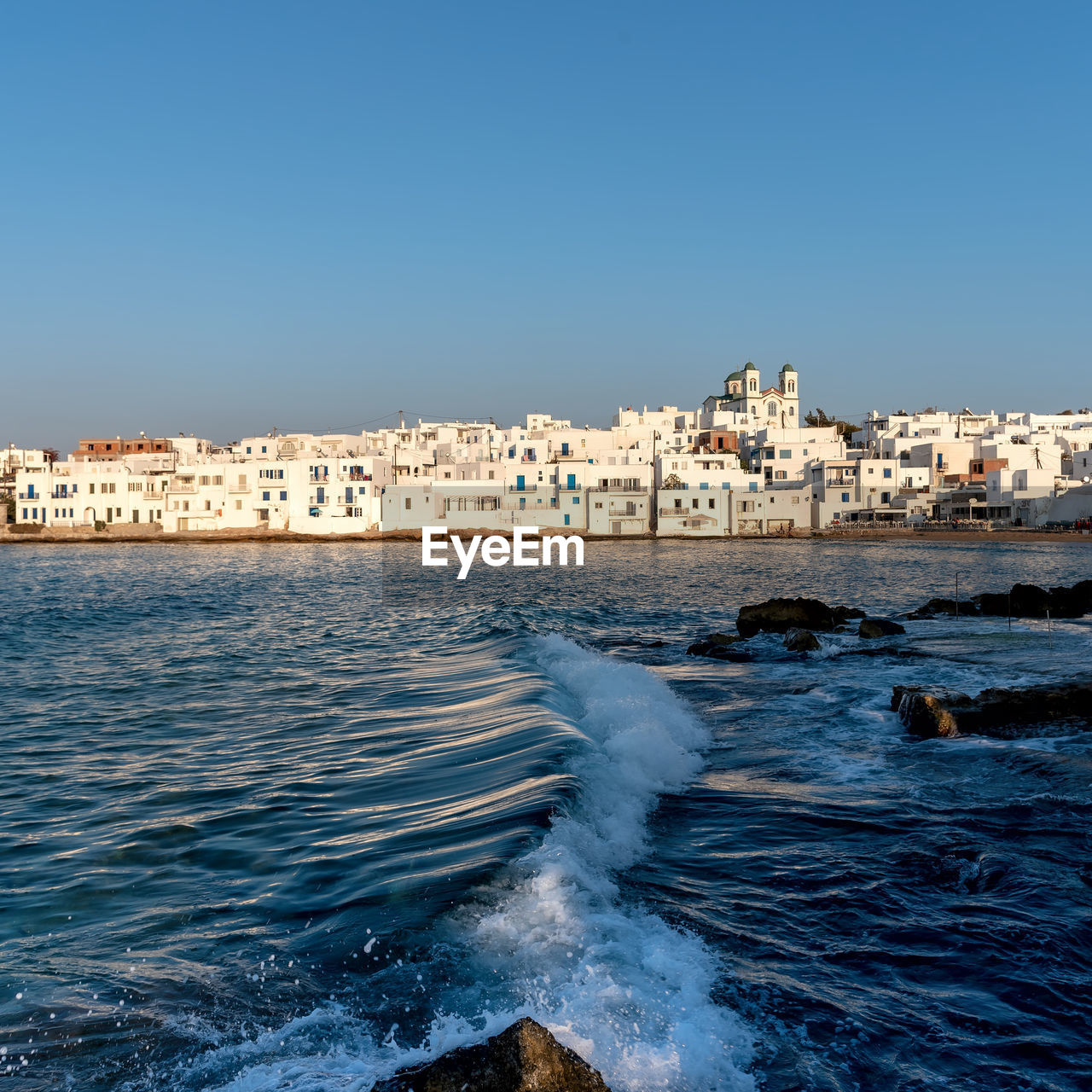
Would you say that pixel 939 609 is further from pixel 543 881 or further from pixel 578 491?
pixel 578 491

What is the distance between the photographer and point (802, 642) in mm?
21297

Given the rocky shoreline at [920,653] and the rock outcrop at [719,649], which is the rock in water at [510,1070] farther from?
the rock outcrop at [719,649]

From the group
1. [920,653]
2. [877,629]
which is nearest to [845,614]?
[877,629]

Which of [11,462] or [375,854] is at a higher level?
[11,462]

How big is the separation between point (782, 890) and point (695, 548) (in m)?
68.7

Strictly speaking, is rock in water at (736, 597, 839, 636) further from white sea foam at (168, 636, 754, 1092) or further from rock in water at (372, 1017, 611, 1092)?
rock in water at (372, 1017, 611, 1092)

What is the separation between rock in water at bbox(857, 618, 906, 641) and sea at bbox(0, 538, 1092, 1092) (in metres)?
5.17

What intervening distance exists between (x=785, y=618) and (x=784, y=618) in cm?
3

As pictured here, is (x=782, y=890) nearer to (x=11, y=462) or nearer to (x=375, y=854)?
(x=375, y=854)

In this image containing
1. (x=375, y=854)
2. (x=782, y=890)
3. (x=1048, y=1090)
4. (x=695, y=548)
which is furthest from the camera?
(x=695, y=548)

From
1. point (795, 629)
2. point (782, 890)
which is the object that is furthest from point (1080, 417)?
point (782, 890)

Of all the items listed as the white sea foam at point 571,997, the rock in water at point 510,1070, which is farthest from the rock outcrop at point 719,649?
the rock in water at point 510,1070

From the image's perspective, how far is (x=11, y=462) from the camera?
11400 cm

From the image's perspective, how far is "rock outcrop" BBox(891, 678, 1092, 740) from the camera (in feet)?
40.6
